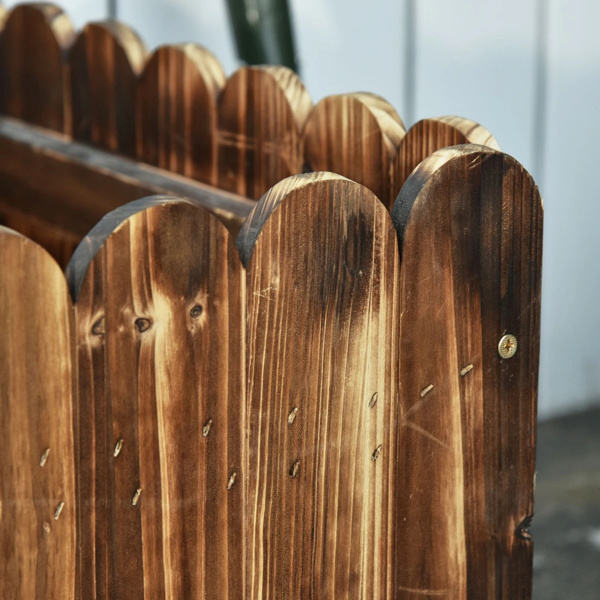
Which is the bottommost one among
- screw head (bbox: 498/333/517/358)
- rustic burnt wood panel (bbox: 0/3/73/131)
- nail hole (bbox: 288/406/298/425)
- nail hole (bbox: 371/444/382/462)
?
nail hole (bbox: 371/444/382/462)

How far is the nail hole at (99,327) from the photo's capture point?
19.8 inches

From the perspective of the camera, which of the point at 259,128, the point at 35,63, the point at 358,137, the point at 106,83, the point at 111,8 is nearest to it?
the point at 358,137

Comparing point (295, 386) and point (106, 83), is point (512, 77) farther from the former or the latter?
point (295, 386)

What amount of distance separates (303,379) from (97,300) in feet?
0.49

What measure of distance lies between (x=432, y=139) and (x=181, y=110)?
1.20ft

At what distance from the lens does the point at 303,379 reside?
583 millimetres

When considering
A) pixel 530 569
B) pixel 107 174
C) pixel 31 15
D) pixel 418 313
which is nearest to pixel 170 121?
pixel 107 174

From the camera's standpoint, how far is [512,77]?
100 inches

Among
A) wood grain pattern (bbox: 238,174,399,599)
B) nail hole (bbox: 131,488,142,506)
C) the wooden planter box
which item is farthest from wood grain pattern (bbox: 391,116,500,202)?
nail hole (bbox: 131,488,142,506)

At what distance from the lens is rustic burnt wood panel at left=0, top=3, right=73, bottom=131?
3.76 feet

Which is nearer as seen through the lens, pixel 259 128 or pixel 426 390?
pixel 426 390

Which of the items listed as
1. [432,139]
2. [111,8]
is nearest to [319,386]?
[432,139]

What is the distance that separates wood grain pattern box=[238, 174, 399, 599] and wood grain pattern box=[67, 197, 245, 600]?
19mm

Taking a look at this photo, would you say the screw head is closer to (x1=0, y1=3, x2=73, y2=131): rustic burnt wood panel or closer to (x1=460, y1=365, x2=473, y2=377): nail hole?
(x1=460, y1=365, x2=473, y2=377): nail hole
